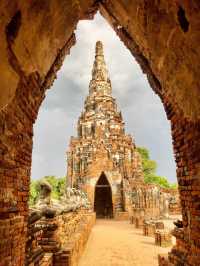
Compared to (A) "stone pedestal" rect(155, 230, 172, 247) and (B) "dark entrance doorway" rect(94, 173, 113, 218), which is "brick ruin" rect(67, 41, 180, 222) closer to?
(B) "dark entrance doorway" rect(94, 173, 113, 218)

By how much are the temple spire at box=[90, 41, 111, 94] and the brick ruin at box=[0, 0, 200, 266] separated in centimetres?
2749

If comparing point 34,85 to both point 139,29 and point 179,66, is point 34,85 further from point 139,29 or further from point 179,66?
point 179,66

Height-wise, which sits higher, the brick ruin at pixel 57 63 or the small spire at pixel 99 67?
the small spire at pixel 99 67

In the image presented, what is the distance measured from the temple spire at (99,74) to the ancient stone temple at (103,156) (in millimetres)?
122

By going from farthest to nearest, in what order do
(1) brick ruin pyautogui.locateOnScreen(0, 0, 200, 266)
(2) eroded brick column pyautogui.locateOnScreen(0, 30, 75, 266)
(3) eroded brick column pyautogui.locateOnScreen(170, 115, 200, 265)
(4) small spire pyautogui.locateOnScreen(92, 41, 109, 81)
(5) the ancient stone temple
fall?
1. (4) small spire pyautogui.locateOnScreen(92, 41, 109, 81)
2. (5) the ancient stone temple
3. (3) eroded brick column pyautogui.locateOnScreen(170, 115, 200, 265)
4. (2) eroded brick column pyautogui.locateOnScreen(0, 30, 75, 266)
5. (1) brick ruin pyautogui.locateOnScreen(0, 0, 200, 266)

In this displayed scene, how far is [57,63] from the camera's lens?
4.89 m

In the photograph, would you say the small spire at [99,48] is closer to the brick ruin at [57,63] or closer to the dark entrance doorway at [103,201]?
the dark entrance doorway at [103,201]

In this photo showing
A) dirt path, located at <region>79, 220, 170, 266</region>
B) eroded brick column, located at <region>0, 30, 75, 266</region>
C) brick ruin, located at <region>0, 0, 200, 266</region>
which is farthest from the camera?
dirt path, located at <region>79, 220, 170, 266</region>

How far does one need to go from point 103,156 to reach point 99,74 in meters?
14.9

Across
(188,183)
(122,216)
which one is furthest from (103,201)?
(188,183)

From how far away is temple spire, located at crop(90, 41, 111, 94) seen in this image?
107 feet

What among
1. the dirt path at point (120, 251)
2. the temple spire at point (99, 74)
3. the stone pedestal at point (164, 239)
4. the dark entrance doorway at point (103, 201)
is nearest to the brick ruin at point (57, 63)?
the dirt path at point (120, 251)

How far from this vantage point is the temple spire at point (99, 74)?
3259cm

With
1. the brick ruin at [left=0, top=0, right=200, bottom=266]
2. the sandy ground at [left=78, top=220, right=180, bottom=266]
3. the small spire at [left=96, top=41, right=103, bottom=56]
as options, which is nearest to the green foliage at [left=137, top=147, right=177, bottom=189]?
the small spire at [left=96, top=41, right=103, bottom=56]
